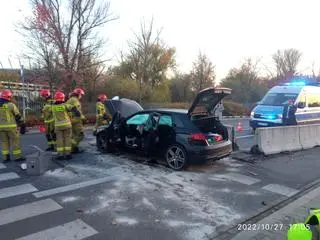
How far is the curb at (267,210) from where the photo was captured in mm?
4445

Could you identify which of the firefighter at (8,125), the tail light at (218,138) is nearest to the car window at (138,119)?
the tail light at (218,138)

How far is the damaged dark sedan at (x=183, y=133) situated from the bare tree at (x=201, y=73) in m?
29.5

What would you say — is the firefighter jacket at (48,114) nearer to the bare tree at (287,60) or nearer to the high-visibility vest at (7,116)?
the high-visibility vest at (7,116)

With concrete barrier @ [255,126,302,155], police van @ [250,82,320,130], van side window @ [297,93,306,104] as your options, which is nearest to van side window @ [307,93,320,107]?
police van @ [250,82,320,130]

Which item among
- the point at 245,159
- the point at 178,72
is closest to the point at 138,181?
the point at 245,159

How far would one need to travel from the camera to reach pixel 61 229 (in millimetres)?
4438

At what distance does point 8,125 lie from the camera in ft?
26.2

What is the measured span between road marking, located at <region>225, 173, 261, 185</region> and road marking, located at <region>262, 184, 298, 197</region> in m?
0.36

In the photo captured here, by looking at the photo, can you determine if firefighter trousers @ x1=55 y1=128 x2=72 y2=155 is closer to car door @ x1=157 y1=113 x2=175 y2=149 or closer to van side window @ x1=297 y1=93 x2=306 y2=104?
car door @ x1=157 y1=113 x2=175 y2=149

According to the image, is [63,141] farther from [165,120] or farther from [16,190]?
[165,120]

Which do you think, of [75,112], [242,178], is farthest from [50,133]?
[242,178]

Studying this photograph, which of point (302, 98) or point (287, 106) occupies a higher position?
point (302, 98)

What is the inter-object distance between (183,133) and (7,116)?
14.3 ft

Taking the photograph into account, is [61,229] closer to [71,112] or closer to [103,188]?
[103,188]
